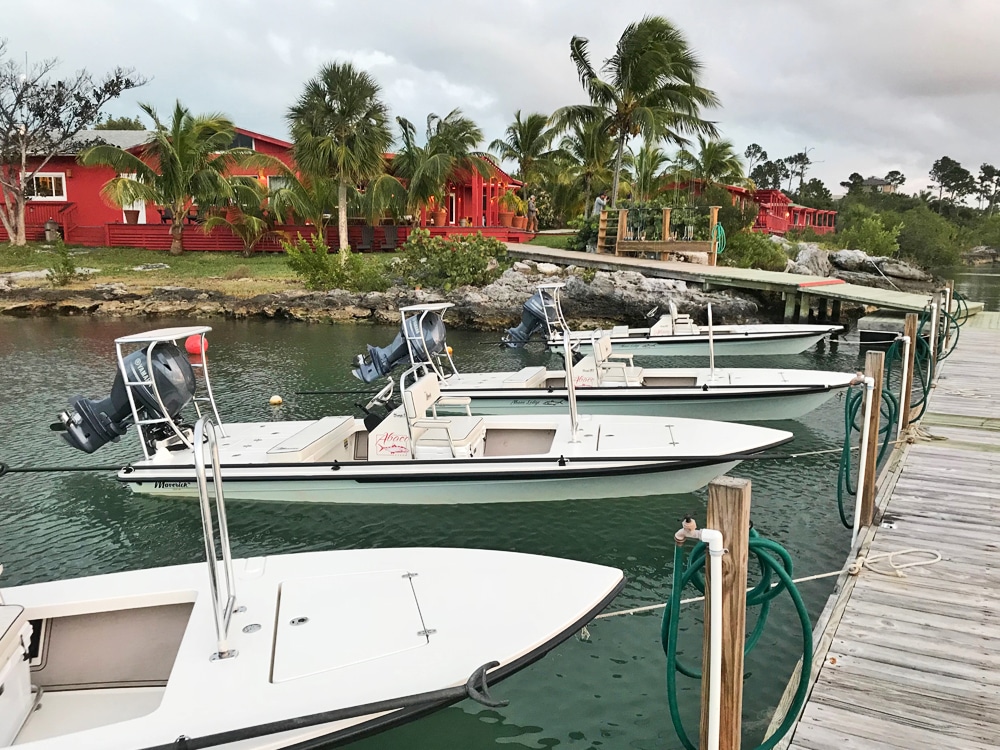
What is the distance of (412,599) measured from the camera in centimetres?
466

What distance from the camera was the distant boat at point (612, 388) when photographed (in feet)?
35.6

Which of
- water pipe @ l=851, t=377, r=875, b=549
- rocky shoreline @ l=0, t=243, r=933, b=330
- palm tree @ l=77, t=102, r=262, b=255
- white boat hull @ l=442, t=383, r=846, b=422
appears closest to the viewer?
water pipe @ l=851, t=377, r=875, b=549

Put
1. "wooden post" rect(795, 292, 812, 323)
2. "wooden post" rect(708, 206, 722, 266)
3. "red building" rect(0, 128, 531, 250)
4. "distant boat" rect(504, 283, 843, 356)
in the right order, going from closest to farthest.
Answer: "distant boat" rect(504, 283, 843, 356) < "wooden post" rect(795, 292, 812, 323) < "wooden post" rect(708, 206, 722, 266) < "red building" rect(0, 128, 531, 250)

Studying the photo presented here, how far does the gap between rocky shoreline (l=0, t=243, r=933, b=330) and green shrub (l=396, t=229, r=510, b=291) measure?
24.6 inches

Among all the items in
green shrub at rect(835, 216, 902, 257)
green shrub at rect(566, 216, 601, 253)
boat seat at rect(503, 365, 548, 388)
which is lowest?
boat seat at rect(503, 365, 548, 388)

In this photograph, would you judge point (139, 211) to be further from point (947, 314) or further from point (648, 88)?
point (947, 314)

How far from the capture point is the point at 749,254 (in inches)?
1167

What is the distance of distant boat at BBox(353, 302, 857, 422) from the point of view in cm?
1085

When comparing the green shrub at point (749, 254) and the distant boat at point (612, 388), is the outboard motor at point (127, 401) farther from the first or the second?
the green shrub at point (749, 254)

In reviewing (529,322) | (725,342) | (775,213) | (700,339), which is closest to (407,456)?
(529,322)

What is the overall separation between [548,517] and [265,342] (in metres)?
15.6

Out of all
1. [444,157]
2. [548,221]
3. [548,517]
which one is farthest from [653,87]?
[548,517]

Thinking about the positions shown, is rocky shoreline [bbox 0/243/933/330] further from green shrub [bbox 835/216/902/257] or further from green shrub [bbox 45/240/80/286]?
green shrub [bbox 835/216/902/257]

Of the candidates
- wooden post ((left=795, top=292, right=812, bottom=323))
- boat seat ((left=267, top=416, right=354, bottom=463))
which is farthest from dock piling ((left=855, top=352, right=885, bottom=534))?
wooden post ((left=795, top=292, right=812, bottom=323))
